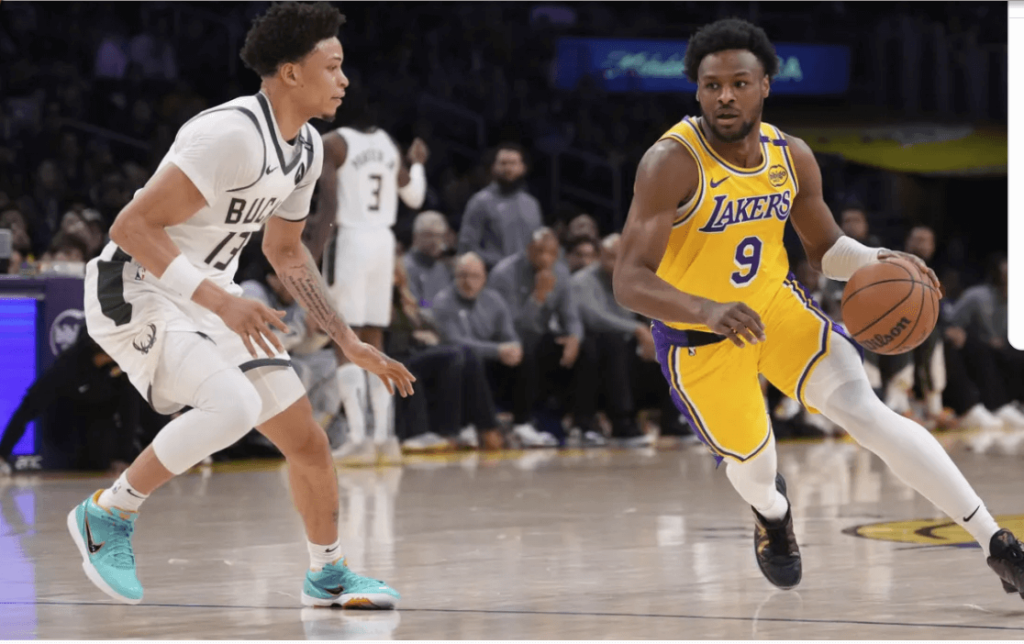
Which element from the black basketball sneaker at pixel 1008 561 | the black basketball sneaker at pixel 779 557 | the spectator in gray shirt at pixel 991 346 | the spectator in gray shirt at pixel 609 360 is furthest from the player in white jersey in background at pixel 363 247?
the spectator in gray shirt at pixel 991 346

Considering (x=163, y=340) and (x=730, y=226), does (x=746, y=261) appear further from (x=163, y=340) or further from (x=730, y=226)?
(x=163, y=340)

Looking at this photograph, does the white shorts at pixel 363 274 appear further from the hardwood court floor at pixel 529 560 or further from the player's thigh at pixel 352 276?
the hardwood court floor at pixel 529 560

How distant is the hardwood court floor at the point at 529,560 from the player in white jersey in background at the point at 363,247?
51 centimetres

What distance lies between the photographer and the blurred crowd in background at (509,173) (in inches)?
430

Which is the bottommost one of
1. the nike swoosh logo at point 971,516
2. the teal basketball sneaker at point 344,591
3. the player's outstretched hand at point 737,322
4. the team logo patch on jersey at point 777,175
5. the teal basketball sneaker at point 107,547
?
the teal basketball sneaker at point 344,591

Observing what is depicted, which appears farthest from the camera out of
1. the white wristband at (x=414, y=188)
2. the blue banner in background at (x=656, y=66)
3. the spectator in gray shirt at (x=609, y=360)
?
the blue banner in background at (x=656, y=66)

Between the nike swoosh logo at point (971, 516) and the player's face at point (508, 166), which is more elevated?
the player's face at point (508, 166)

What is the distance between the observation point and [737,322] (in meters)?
4.43

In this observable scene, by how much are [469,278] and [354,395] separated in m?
1.48

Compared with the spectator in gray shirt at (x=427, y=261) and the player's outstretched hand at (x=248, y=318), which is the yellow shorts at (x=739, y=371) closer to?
the player's outstretched hand at (x=248, y=318)

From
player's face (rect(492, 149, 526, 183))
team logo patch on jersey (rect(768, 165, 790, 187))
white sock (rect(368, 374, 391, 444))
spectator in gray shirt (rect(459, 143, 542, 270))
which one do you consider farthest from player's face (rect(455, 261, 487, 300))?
team logo patch on jersey (rect(768, 165, 790, 187))

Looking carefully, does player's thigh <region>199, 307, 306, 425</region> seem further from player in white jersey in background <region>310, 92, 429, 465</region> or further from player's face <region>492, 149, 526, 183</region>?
player's face <region>492, 149, 526, 183</region>

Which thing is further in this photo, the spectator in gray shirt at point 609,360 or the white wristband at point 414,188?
the spectator in gray shirt at point 609,360

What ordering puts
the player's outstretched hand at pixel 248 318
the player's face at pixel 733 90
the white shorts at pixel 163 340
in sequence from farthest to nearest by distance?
the player's face at pixel 733 90 < the white shorts at pixel 163 340 < the player's outstretched hand at pixel 248 318
